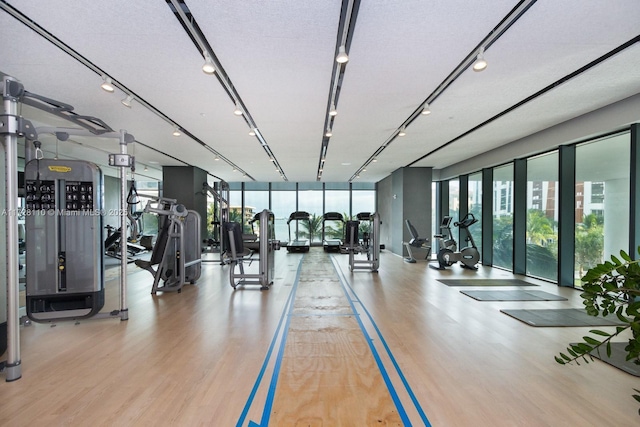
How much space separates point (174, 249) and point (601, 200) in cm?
785

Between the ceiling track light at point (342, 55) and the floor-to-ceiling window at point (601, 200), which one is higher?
the ceiling track light at point (342, 55)

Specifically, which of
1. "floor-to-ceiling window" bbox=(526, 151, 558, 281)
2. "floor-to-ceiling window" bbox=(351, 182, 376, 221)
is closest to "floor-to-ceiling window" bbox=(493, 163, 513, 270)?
"floor-to-ceiling window" bbox=(526, 151, 558, 281)

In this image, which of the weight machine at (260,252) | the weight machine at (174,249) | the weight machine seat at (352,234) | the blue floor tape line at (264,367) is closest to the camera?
the blue floor tape line at (264,367)

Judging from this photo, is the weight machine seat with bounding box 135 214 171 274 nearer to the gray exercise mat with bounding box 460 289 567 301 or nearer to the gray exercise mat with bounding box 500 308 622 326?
the gray exercise mat with bounding box 460 289 567 301

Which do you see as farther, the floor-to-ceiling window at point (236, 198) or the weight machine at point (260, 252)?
the floor-to-ceiling window at point (236, 198)

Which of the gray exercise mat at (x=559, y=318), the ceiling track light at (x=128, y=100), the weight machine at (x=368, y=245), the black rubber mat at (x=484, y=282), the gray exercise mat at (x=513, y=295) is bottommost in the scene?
the black rubber mat at (x=484, y=282)

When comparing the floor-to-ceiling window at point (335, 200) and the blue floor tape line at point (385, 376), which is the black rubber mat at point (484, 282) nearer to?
the blue floor tape line at point (385, 376)

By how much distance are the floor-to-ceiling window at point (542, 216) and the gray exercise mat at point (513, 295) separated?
4.56 ft

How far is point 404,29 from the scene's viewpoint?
2875 millimetres

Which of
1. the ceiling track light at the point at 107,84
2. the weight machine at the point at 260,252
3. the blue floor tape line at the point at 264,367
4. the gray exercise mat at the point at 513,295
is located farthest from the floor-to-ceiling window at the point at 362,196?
the ceiling track light at the point at 107,84

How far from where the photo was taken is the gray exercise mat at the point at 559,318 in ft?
13.0

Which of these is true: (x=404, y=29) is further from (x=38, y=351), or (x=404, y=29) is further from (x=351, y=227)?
(x=351, y=227)

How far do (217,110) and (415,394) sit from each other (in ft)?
15.2

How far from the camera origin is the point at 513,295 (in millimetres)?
5387
